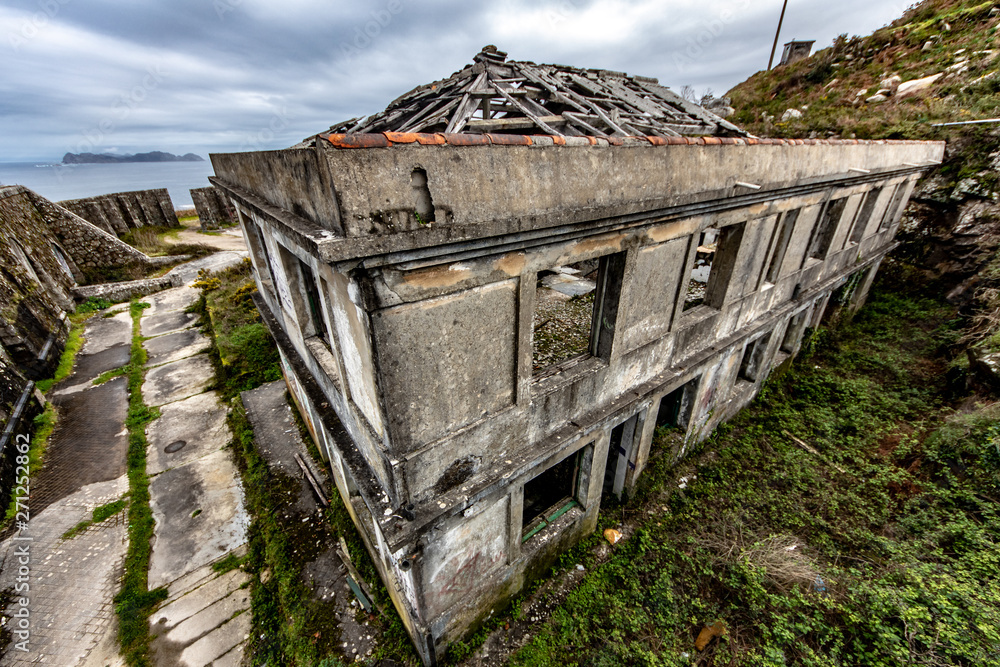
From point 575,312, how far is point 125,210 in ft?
88.8

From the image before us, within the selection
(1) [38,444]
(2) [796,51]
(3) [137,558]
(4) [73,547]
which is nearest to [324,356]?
(3) [137,558]

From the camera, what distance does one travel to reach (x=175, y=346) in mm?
11859

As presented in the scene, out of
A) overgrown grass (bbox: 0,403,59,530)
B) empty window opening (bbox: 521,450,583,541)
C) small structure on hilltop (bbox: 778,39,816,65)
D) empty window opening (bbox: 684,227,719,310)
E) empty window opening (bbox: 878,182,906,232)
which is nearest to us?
empty window opening (bbox: 521,450,583,541)

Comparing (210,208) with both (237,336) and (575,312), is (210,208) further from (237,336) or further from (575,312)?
(575,312)

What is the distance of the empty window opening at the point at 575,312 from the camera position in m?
4.58

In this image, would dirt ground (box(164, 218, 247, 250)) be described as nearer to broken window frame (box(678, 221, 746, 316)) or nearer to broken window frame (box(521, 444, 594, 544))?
broken window frame (box(521, 444, 594, 544))

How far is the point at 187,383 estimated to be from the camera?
10.1 m

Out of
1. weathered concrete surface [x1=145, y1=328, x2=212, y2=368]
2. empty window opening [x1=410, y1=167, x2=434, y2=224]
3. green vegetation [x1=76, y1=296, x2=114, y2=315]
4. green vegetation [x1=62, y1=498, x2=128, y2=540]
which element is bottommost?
green vegetation [x1=62, y1=498, x2=128, y2=540]

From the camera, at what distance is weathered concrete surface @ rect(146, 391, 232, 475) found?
25.9ft

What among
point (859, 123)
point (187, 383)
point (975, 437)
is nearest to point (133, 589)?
point (187, 383)

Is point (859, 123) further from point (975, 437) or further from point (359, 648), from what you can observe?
point (359, 648)

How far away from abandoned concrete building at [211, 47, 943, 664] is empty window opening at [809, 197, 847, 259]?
316 mm

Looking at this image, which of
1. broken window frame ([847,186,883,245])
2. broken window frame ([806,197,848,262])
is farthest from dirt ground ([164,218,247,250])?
broken window frame ([847,186,883,245])

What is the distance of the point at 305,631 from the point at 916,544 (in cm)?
925
